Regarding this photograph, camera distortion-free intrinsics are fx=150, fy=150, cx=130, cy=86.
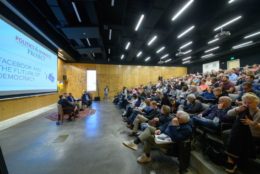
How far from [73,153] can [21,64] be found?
386 cm

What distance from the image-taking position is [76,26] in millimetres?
6117

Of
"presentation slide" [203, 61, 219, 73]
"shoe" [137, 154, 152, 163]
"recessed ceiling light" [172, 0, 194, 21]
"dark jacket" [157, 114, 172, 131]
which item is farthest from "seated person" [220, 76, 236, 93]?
"presentation slide" [203, 61, 219, 73]

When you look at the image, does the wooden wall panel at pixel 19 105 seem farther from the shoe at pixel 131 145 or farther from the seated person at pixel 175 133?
the seated person at pixel 175 133

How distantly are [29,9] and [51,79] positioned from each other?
3989mm

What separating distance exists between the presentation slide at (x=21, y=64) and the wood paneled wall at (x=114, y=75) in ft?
20.2

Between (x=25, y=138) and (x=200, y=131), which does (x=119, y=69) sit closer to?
(x=25, y=138)

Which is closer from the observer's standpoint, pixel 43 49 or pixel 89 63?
pixel 43 49

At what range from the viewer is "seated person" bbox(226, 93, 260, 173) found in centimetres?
192

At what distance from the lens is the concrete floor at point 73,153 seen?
2.48 meters

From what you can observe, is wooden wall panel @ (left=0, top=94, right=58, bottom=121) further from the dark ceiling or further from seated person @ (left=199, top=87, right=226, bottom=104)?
seated person @ (left=199, top=87, right=226, bottom=104)

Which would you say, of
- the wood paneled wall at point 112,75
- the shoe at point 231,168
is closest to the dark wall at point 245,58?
the wood paneled wall at point 112,75

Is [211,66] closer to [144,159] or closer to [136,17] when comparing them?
[136,17]

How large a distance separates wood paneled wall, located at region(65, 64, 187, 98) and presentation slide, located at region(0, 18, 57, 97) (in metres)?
6.14

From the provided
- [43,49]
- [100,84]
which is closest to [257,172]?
[43,49]
